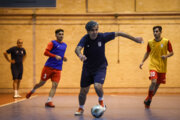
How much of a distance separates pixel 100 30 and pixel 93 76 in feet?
21.9

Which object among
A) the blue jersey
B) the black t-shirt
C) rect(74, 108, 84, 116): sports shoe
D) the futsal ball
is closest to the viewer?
the futsal ball

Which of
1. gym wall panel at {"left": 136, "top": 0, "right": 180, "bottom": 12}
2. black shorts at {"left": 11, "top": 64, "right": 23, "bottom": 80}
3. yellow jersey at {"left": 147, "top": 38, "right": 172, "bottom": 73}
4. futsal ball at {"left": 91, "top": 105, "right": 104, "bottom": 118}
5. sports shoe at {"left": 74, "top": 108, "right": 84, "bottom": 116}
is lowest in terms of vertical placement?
sports shoe at {"left": 74, "top": 108, "right": 84, "bottom": 116}

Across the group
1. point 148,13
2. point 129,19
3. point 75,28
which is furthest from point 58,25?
point 148,13

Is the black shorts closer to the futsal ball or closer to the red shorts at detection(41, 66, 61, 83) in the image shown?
the red shorts at detection(41, 66, 61, 83)

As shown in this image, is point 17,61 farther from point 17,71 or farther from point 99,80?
point 99,80

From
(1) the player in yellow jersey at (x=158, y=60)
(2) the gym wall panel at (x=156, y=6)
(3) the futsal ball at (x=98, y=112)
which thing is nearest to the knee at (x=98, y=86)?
(3) the futsal ball at (x=98, y=112)

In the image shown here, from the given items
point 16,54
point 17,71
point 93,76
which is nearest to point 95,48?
point 93,76

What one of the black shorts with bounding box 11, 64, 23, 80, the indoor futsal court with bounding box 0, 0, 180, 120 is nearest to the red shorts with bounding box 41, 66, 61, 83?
the black shorts with bounding box 11, 64, 23, 80

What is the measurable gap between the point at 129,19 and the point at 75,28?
100 inches

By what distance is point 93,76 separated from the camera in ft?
18.7

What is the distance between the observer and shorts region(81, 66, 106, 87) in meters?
5.52

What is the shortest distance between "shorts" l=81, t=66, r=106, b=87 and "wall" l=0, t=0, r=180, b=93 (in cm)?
645

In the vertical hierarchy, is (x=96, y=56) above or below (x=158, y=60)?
above

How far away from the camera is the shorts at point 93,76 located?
5.52 meters
